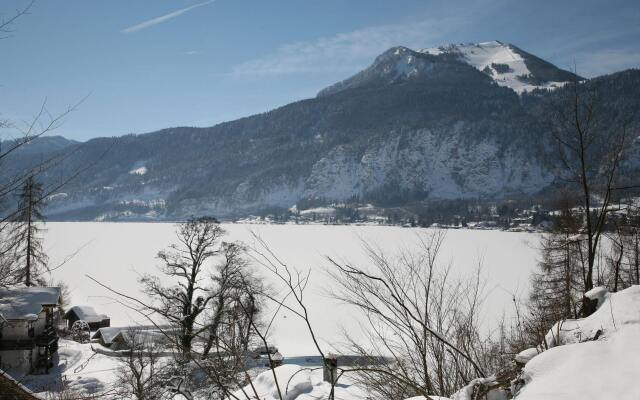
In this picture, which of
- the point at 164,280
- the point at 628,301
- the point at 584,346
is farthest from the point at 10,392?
the point at 164,280

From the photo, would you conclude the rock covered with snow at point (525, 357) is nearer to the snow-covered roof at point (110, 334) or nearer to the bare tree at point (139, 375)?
the bare tree at point (139, 375)

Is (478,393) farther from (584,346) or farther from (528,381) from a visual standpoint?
(584,346)

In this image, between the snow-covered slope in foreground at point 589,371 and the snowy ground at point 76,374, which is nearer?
the snow-covered slope in foreground at point 589,371

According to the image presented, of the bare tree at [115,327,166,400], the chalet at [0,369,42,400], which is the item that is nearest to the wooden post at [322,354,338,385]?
the bare tree at [115,327,166,400]

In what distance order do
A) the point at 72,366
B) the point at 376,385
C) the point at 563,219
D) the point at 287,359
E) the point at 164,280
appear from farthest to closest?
the point at 164,280 → the point at 287,359 → the point at 72,366 → the point at 563,219 → the point at 376,385

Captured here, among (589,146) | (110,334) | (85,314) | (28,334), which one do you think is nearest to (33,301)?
(28,334)

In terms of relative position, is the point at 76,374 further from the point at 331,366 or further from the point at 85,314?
the point at 331,366

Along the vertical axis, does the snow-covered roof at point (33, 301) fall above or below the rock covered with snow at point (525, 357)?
below

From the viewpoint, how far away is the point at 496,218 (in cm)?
16438

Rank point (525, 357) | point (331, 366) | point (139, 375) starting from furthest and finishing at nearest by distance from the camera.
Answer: point (139, 375) → point (525, 357) → point (331, 366)

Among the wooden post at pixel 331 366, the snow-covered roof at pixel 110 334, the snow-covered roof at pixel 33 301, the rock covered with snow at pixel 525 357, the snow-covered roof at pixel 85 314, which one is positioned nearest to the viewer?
the wooden post at pixel 331 366

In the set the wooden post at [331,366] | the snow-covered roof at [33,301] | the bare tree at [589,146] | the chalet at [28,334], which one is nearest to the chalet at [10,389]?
the wooden post at [331,366]

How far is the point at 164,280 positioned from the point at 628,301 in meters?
54.7

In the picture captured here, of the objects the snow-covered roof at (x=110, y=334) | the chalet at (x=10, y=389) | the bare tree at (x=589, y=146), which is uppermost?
the bare tree at (x=589, y=146)
